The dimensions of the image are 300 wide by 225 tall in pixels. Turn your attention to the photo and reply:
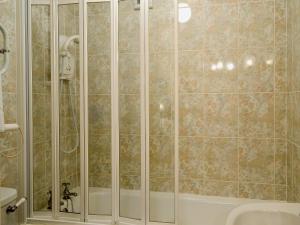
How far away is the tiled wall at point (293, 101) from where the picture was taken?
157 centimetres

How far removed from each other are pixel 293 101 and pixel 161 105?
0.92 m

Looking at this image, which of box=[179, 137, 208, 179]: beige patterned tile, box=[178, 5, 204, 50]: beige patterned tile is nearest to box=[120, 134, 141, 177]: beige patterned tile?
box=[179, 137, 208, 179]: beige patterned tile

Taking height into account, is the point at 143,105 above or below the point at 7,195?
above

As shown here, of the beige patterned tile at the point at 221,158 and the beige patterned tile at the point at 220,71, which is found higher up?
the beige patterned tile at the point at 220,71

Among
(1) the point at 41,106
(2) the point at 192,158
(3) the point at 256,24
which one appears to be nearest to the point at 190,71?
(3) the point at 256,24

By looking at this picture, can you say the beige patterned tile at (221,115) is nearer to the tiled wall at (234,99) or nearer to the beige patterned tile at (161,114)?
the tiled wall at (234,99)

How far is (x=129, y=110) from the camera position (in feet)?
4.92

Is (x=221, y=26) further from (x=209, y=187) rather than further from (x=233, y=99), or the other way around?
(x=209, y=187)

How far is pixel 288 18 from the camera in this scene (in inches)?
72.1

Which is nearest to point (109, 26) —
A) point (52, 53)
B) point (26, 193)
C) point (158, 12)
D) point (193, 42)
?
point (158, 12)

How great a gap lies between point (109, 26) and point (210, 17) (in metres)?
0.92

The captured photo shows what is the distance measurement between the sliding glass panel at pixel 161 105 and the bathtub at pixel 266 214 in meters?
0.44

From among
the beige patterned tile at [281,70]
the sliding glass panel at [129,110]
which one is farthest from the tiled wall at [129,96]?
the beige patterned tile at [281,70]

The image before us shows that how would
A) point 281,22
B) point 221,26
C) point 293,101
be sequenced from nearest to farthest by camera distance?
point 293,101, point 281,22, point 221,26
